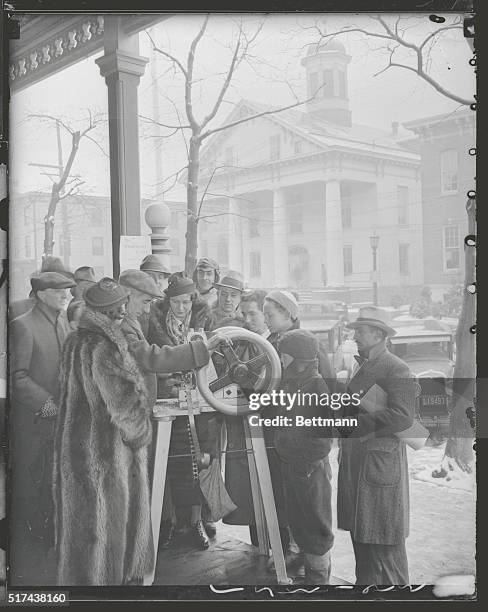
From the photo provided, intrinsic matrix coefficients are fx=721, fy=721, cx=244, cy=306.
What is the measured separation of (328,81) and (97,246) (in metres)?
1.51

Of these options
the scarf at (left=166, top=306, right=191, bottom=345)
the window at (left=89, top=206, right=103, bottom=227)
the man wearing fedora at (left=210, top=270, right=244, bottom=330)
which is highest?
the window at (left=89, top=206, right=103, bottom=227)

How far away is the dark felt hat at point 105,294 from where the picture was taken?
12.6 ft

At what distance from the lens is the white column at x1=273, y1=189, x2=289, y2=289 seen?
3.83 meters

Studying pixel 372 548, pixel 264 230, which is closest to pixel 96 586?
pixel 372 548

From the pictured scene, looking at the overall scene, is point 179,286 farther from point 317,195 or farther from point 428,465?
point 428,465

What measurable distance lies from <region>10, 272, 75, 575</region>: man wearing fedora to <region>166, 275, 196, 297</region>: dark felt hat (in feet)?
1.73

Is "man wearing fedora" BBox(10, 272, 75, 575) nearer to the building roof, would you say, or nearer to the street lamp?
the building roof

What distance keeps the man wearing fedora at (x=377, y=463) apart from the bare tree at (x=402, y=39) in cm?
Answer: 127

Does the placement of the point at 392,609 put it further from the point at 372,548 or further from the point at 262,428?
Answer: the point at 262,428

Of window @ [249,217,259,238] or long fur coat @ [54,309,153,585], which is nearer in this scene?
long fur coat @ [54,309,153,585]

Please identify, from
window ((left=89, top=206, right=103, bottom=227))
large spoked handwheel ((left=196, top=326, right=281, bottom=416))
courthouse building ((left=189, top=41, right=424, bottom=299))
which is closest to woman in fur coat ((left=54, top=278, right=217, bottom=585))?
large spoked handwheel ((left=196, top=326, right=281, bottom=416))

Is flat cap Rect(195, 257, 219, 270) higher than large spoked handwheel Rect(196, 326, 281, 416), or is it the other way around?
flat cap Rect(195, 257, 219, 270)

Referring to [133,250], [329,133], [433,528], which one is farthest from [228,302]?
[433,528]

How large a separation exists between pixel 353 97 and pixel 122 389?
198 cm
